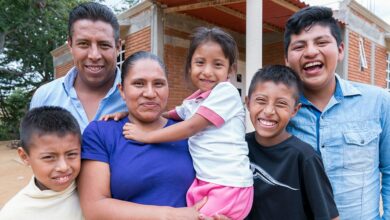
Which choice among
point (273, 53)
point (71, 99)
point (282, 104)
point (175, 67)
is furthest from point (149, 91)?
point (273, 53)

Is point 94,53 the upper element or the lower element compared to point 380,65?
lower

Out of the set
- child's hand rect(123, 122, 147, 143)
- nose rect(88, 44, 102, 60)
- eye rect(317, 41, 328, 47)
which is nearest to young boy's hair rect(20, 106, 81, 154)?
child's hand rect(123, 122, 147, 143)

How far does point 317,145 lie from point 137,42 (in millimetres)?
6653

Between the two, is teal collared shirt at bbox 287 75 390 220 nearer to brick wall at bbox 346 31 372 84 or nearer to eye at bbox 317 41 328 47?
eye at bbox 317 41 328 47

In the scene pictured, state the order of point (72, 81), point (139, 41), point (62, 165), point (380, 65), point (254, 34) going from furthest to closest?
point (380, 65) → point (139, 41) → point (254, 34) → point (72, 81) → point (62, 165)

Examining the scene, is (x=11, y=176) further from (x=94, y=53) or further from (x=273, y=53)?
(x=94, y=53)

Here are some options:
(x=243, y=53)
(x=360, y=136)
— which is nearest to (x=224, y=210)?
(x=360, y=136)

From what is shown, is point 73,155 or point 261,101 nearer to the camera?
point 73,155

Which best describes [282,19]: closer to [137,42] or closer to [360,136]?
[137,42]

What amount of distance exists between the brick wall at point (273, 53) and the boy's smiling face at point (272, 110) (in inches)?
286

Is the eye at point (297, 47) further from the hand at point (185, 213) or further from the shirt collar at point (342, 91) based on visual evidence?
the hand at point (185, 213)

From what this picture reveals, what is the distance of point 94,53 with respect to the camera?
2307mm

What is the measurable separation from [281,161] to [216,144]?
0.35 meters

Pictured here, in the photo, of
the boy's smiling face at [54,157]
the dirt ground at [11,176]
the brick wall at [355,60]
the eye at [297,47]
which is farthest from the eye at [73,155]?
the brick wall at [355,60]
